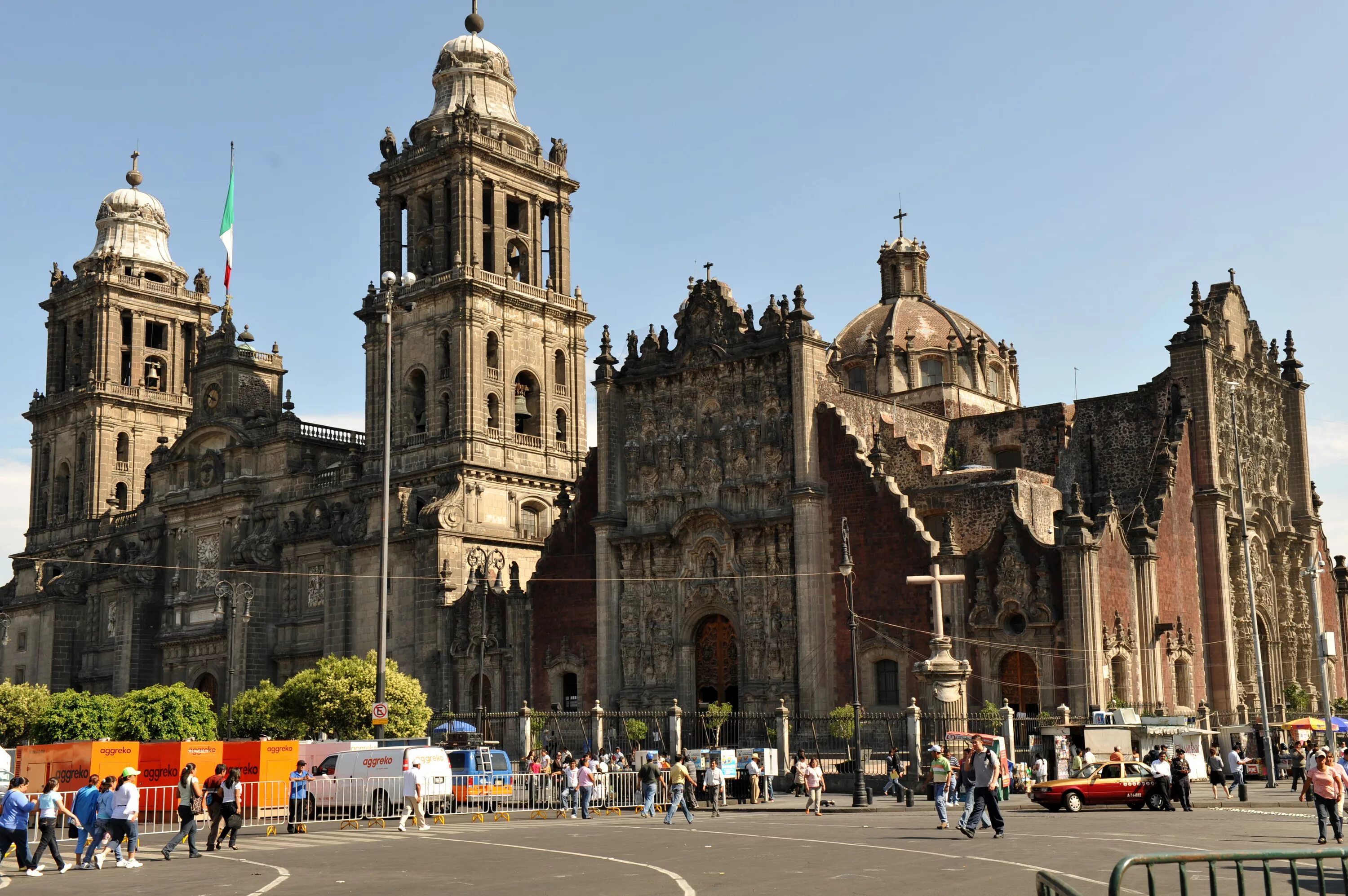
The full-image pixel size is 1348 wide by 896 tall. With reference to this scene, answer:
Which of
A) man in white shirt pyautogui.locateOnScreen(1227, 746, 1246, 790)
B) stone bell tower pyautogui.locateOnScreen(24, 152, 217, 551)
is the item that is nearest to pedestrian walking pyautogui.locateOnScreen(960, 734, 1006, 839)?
man in white shirt pyautogui.locateOnScreen(1227, 746, 1246, 790)

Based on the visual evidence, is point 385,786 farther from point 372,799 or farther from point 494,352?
point 494,352

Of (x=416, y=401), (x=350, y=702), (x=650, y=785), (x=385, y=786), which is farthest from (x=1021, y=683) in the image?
(x=416, y=401)

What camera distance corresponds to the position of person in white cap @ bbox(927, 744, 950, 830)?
27500 millimetres

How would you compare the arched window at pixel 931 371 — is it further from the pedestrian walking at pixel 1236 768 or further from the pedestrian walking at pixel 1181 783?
the pedestrian walking at pixel 1181 783

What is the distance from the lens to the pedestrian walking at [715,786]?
35.8 meters

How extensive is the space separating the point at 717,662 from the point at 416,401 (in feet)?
73.3

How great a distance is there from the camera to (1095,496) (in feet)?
178

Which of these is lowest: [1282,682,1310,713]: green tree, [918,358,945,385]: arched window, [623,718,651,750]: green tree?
[623,718,651,750]: green tree

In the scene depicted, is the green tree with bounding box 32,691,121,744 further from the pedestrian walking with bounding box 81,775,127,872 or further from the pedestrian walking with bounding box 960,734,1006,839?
the pedestrian walking with bounding box 960,734,1006,839

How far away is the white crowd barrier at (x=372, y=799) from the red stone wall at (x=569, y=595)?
1866cm

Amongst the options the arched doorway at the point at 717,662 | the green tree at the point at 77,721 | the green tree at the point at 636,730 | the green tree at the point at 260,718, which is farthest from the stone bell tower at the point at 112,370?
the green tree at the point at 636,730

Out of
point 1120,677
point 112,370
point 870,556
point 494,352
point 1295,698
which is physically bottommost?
point 1295,698

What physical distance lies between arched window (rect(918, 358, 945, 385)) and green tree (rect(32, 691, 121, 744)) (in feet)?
121

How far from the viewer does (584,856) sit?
2397 cm
